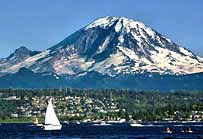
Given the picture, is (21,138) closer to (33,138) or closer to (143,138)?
(33,138)

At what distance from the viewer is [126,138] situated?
7451 inches

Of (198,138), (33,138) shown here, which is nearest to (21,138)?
(33,138)

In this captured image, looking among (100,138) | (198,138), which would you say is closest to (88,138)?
(100,138)

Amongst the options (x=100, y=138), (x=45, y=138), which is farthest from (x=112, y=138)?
(x=45, y=138)

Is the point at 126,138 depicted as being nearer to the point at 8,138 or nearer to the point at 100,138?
the point at 100,138

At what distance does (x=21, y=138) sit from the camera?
19238cm

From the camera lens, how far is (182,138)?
182250 mm

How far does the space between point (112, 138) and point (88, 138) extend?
6.07 meters

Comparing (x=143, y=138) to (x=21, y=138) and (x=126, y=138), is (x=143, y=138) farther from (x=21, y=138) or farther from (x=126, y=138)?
(x=21, y=138)

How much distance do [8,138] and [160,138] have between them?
37.9 meters

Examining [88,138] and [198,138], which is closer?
[198,138]

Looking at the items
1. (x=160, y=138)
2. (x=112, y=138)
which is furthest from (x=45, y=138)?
(x=160, y=138)

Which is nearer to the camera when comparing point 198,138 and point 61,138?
point 198,138

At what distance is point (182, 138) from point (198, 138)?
5399 mm
